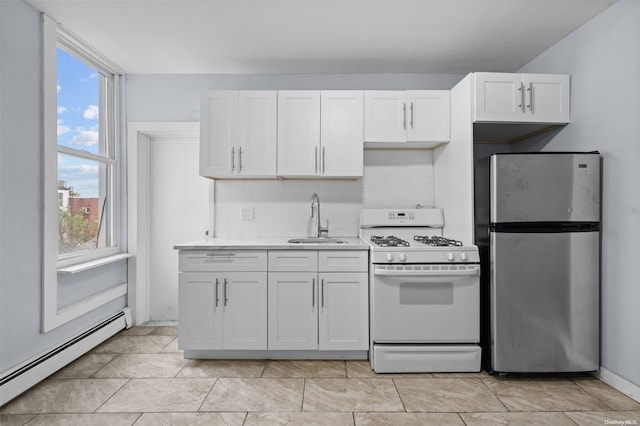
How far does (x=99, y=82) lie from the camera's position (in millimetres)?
3340

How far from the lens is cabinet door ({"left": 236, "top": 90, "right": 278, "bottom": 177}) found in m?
3.10

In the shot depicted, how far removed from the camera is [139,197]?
357 centimetres

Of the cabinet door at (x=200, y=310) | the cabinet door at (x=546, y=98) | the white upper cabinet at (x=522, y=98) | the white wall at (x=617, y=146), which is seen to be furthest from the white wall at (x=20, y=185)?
the white wall at (x=617, y=146)

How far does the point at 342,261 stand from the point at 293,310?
1.79ft

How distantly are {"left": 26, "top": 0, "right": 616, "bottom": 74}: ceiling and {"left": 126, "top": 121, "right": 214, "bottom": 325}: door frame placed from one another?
562 mm

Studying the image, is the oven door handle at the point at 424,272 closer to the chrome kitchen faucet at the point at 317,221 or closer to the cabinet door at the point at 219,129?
the chrome kitchen faucet at the point at 317,221

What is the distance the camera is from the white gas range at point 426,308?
8.47ft

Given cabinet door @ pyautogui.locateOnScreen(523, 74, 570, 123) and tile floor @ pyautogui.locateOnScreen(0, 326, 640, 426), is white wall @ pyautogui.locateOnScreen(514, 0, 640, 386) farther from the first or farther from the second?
tile floor @ pyautogui.locateOnScreen(0, 326, 640, 426)

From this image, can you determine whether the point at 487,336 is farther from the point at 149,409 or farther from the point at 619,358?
the point at 149,409

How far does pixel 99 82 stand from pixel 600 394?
4.71 metres

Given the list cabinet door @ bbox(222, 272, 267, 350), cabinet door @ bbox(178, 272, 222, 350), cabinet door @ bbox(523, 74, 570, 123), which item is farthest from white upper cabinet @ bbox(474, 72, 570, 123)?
cabinet door @ bbox(178, 272, 222, 350)

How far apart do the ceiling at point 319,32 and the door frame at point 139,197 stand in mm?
562

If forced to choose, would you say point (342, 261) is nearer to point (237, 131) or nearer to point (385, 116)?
point (385, 116)

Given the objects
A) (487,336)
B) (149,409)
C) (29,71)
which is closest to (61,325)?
(149,409)
